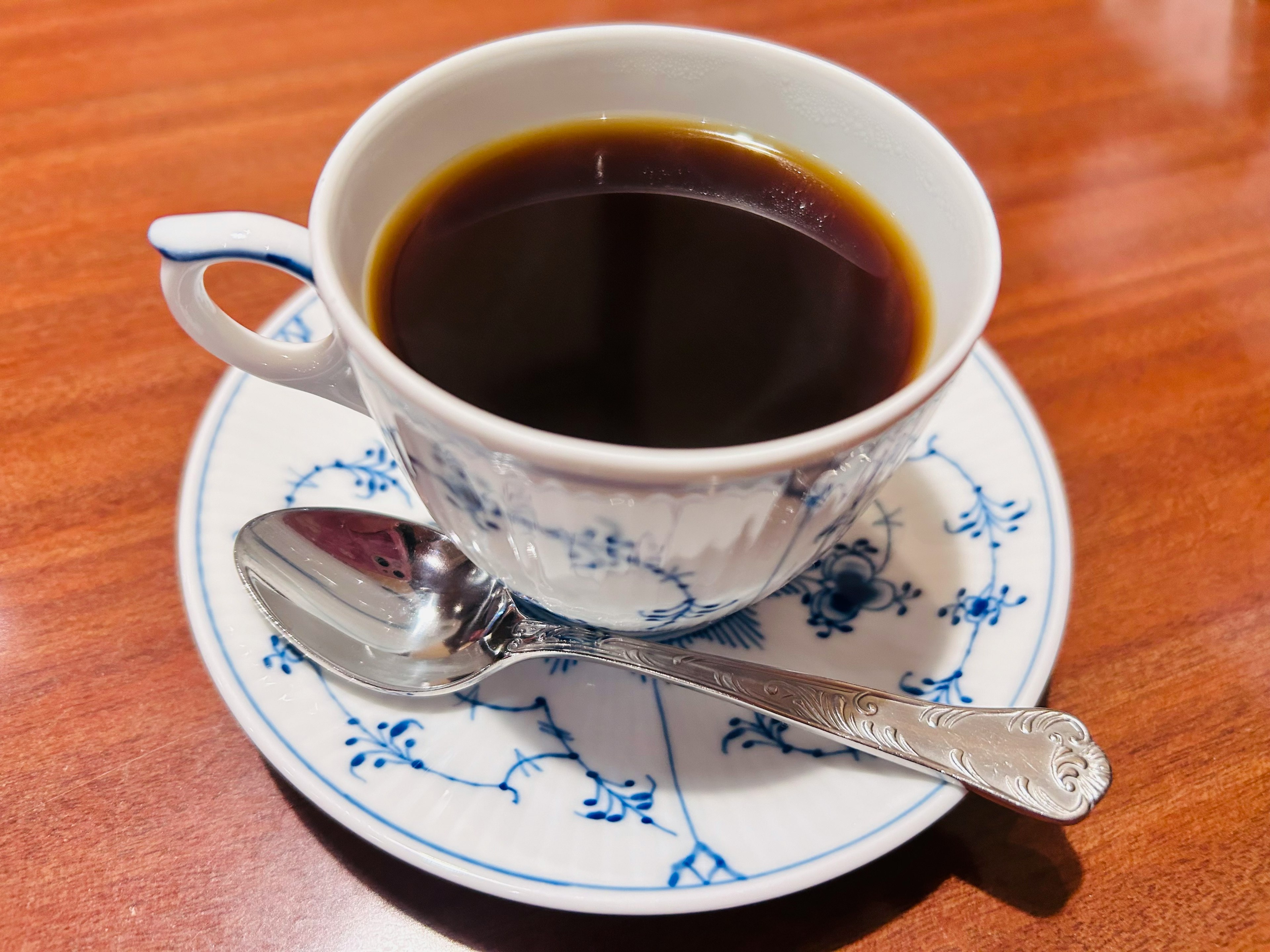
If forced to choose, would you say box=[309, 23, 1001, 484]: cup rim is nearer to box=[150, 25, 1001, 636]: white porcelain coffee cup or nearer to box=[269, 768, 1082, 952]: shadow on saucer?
box=[150, 25, 1001, 636]: white porcelain coffee cup

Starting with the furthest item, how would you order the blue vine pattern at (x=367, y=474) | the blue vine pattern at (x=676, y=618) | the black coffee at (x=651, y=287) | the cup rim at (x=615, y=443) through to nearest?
the blue vine pattern at (x=367, y=474) → the black coffee at (x=651, y=287) → the blue vine pattern at (x=676, y=618) → the cup rim at (x=615, y=443)

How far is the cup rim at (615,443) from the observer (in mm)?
556

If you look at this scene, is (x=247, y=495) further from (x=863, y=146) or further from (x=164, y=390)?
(x=863, y=146)

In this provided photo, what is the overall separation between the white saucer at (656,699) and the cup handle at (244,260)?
0.64ft

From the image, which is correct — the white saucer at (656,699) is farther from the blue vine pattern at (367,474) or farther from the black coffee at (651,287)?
the black coffee at (651,287)

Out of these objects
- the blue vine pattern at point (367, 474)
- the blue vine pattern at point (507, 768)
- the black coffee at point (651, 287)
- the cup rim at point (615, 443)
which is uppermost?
the cup rim at point (615, 443)

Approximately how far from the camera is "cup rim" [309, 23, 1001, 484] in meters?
0.56

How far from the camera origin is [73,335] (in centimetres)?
112

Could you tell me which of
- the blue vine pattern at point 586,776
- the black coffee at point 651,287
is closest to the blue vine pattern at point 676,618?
the blue vine pattern at point 586,776

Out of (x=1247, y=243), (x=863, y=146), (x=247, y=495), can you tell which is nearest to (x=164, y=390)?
(x=247, y=495)

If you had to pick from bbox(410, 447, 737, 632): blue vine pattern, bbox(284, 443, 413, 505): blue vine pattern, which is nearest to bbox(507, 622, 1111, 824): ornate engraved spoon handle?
bbox(410, 447, 737, 632): blue vine pattern

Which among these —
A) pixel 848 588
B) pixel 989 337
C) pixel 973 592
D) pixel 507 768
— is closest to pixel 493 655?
pixel 507 768

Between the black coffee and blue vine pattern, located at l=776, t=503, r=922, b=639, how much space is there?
7.2 inches

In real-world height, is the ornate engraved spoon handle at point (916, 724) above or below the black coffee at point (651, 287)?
below
